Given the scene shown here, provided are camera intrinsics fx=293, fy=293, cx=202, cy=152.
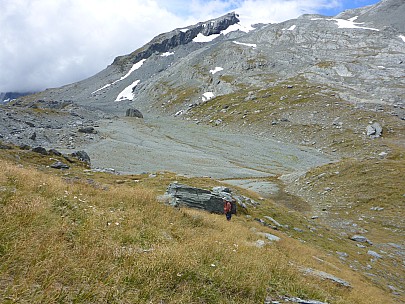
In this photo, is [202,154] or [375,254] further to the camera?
[202,154]

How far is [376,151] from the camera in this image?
2653 inches

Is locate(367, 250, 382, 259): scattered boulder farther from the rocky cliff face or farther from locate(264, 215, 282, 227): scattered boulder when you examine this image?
the rocky cliff face

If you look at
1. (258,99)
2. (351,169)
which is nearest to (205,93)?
(258,99)

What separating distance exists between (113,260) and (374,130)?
87.6 m

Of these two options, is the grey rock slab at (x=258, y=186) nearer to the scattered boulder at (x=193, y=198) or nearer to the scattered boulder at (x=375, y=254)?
the scattered boulder at (x=375, y=254)

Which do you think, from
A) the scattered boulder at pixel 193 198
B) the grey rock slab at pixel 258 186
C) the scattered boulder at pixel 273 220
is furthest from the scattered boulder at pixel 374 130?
the scattered boulder at pixel 193 198

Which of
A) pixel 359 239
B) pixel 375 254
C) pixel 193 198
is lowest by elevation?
pixel 359 239

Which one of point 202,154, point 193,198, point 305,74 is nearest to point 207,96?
point 305,74

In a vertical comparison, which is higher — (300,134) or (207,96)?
(207,96)

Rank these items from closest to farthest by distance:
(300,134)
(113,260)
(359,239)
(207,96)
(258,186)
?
(113,260)
(359,239)
(258,186)
(300,134)
(207,96)

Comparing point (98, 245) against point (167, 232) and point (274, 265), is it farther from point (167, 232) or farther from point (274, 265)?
point (274, 265)

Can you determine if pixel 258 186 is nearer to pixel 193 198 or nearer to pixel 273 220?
pixel 273 220

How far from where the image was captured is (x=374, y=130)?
260ft

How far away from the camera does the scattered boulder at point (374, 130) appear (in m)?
77.6
